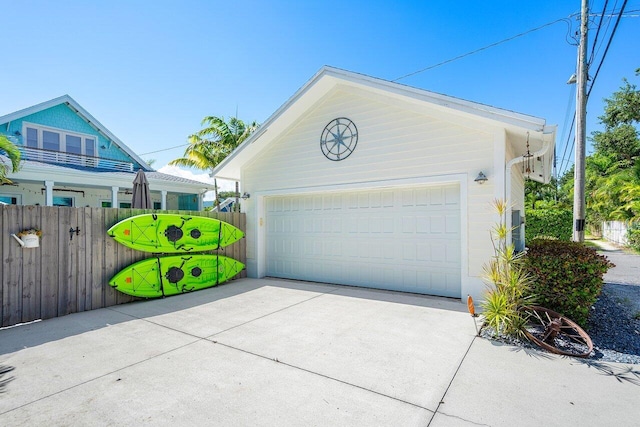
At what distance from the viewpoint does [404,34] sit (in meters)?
9.55

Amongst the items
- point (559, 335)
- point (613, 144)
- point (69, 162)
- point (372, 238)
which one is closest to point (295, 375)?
point (559, 335)

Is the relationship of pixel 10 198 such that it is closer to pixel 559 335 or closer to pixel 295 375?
pixel 295 375

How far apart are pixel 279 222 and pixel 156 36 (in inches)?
264

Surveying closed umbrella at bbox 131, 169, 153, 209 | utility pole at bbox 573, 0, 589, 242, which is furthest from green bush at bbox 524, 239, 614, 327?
closed umbrella at bbox 131, 169, 153, 209

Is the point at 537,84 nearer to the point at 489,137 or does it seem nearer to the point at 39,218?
the point at 489,137

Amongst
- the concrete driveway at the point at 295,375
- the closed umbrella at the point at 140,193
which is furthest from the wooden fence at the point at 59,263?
the closed umbrella at the point at 140,193

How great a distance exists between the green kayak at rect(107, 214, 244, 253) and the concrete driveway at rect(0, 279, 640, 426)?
63.6 inches

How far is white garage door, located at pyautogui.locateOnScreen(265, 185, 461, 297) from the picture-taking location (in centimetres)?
624

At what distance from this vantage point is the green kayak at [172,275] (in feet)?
20.0

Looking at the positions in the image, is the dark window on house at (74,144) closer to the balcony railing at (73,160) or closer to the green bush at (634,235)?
the balcony railing at (73,160)

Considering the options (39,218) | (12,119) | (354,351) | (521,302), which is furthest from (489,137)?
(12,119)

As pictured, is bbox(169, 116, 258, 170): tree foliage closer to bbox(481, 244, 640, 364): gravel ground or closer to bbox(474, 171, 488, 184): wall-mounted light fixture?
bbox(474, 171, 488, 184): wall-mounted light fixture

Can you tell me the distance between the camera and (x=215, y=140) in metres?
15.9

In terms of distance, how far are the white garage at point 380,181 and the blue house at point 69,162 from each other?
706 centimetres
